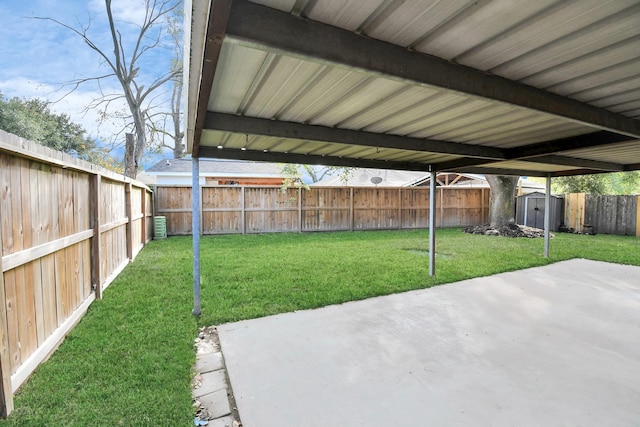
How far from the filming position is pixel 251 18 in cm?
113

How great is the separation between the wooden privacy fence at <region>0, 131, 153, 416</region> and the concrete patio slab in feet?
4.42

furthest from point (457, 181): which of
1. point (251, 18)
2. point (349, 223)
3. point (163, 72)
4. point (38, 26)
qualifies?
point (38, 26)

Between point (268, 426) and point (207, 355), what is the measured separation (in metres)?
1.02

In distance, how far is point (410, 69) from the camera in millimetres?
1484

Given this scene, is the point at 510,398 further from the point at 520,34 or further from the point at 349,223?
the point at 349,223

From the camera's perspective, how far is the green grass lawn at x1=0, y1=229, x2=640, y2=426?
1870 mm

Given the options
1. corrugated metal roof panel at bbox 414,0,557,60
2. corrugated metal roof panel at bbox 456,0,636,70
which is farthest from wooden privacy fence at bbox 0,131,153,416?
corrugated metal roof panel at bbox 456,0,636,70

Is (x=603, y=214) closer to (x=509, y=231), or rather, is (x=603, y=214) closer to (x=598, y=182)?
(x=509, y=231)

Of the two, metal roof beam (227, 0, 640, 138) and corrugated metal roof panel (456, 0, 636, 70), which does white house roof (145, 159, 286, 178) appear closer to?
metal roof beam (227, 0, 640, 138)

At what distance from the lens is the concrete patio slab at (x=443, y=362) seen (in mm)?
1844

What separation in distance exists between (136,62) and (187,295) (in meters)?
12.4

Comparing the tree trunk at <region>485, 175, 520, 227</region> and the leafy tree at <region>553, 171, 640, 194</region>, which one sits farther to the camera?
the leafy tree at <region>553, 171, 640, 194</region>

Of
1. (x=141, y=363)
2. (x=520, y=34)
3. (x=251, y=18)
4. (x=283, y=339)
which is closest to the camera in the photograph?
(x=251, y=18)

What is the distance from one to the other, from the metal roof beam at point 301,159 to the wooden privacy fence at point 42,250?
53.9 inches
